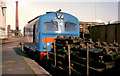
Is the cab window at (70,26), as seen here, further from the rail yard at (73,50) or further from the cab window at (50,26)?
the cab window at (50,26)

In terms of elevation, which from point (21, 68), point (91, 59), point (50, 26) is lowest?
point (21, 68)

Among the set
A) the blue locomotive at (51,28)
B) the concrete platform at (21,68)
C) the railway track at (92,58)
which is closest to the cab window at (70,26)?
the blue locomotive at (51,28)

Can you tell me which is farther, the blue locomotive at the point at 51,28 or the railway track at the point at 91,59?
the blue locomotive at the point at 51,28

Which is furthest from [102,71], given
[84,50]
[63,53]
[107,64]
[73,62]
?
[63,53]

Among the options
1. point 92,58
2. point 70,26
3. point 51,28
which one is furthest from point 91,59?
point 70,26

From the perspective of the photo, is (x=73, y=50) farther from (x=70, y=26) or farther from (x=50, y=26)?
(x=70, y=26)

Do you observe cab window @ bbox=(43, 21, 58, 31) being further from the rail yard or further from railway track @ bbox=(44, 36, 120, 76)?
railway track @ bbox=(44, 36, 120, 76)

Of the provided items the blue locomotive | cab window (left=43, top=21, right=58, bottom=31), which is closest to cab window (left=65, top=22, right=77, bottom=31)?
the blue locomotive

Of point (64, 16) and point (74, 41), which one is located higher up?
point (64, 16)

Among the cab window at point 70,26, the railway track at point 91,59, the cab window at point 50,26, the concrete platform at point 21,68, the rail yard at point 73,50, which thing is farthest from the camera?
the cab window at point 70,26

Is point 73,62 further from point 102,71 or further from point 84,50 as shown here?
point 102,71

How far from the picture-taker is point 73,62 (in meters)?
5.79

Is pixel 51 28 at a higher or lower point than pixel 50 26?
lower

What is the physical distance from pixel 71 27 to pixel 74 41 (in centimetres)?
446
